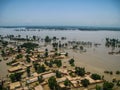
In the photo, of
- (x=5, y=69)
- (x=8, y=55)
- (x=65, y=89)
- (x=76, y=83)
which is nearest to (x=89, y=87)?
(x=76, y=83)

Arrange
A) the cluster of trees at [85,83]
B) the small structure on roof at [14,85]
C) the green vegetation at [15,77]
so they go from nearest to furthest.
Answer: the small structure on roof at [14,85], the cluster of trees at [85,83], the green vegetation at [15,77]

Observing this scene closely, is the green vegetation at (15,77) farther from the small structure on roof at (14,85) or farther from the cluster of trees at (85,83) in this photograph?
the cluster of trees at (85,83)

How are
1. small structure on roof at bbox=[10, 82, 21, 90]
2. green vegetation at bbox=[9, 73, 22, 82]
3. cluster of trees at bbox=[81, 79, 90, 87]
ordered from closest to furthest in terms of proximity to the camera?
1. small structure on roof at bbox=[10, 82, 21, 90]
2. cluster of trees at bbox=[81, 79, 90, 87]
3. green vegetation at bbox=[9, 73, 22, 82]

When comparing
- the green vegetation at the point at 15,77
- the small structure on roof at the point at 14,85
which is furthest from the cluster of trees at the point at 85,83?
the green vegetation at the point at 15,77

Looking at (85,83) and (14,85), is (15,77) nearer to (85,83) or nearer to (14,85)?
(14,85)

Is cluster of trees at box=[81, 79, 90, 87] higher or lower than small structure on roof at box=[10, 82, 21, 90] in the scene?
higher

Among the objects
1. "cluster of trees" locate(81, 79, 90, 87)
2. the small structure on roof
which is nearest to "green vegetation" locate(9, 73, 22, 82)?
the small structure on roof

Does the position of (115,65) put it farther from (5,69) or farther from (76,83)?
(5,69)

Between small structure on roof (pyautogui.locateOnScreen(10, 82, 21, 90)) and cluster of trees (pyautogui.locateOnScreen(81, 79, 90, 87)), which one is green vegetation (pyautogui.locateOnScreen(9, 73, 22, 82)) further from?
cluster of trees (pyautogui.locateOnScreen(81, 79, 90, 87))

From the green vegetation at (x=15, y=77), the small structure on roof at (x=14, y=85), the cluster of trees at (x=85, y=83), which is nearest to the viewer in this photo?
the small structure on roof at (x=14, y=85)

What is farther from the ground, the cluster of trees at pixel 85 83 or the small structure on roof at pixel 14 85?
the cluster of trees at pixel 85 83

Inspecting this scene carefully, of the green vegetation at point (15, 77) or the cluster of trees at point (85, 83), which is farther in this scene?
the green vegetation at point (15, 77)

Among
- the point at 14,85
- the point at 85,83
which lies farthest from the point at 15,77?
the point at 85,83
